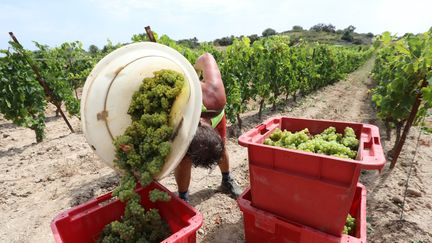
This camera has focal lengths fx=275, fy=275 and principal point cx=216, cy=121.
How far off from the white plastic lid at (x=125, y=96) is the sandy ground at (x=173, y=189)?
1.54 meters

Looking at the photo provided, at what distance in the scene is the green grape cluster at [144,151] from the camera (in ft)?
6.04

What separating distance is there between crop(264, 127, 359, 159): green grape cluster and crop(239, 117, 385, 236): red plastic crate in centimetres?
8

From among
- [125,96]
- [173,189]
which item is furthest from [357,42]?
[125,96]

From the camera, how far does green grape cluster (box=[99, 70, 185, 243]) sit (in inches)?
72.5

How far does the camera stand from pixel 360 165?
5.73 feet

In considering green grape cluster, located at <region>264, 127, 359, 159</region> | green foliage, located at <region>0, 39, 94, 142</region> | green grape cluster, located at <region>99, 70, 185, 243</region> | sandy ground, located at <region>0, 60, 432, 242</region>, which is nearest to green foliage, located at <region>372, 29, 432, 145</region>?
sandy ground, located at <region>0, 60, 432, 242</region>

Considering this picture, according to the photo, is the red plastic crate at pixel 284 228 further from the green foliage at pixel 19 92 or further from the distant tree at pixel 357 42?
the distant tree at pixel 357 42

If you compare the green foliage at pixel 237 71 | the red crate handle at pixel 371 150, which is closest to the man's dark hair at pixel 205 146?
the red crate handle at pixel 371 150

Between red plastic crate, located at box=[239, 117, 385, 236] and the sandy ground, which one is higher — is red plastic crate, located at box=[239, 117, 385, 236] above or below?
above

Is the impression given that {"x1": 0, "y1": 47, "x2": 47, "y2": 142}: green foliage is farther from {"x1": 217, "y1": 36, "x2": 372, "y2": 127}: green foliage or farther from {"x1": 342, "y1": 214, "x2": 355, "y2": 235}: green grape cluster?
{"x1": 342, "y1": 214, "x2": 355, "y2": 235}: green grape cluster

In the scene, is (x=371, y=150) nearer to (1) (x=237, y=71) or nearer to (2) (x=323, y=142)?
(2) (x=323, y=142)

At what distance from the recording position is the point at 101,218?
217 cm

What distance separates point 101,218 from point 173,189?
1837 mm

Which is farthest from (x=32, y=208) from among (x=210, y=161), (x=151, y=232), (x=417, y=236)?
(x=417, y=236)
